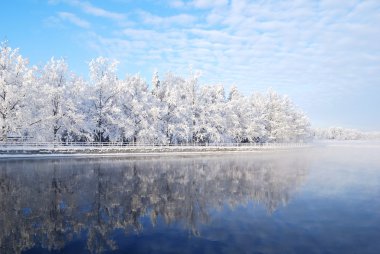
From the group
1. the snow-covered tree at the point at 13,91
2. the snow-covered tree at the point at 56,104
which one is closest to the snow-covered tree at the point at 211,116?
the snow-covered tree at the point at 56,104

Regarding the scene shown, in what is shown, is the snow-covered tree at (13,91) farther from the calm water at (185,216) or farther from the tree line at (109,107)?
the calm water at (185,216)

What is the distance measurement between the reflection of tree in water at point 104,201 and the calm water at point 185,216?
0.14 feet

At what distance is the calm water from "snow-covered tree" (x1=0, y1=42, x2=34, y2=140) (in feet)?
75.3

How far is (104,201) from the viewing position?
53.7 feet

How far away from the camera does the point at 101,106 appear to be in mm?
55469

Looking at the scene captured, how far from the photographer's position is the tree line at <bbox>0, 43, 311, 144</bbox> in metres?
46.0

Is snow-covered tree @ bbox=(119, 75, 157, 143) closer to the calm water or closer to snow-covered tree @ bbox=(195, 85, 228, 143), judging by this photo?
snow-covered tree @ bbox=(195, 85, 228, 143)

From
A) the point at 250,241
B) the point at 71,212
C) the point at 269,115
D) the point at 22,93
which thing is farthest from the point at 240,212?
the point at 269,115

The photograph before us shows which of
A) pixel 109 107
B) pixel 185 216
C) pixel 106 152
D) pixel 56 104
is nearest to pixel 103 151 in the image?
pixel 106 152

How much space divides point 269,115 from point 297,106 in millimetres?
25118

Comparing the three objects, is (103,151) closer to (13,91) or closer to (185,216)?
(13,91)

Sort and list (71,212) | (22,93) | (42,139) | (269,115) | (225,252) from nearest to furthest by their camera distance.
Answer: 1. (225,252)
2. (71,212)
3. (22,93)
4. (42,139)
5. (269,115)

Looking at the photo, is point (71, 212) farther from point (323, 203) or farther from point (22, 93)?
point (22, 93)

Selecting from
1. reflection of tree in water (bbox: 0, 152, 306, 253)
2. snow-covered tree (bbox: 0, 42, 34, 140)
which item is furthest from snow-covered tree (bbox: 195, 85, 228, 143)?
reflection of tree in water (bbox: 0, 152, 306, 253)
